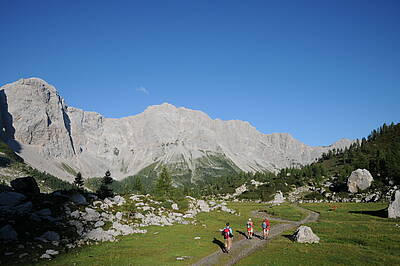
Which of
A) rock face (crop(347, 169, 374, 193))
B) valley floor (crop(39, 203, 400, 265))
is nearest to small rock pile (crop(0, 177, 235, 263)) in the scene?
valley floor (crop(39, 203, 400, 265))

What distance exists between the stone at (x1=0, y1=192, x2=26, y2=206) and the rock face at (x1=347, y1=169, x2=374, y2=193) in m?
165

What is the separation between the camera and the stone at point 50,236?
3588 centimetres

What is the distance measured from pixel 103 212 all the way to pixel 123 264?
2956cm

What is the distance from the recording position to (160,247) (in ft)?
119

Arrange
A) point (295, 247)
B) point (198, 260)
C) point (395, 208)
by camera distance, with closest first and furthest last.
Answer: point (198, 260) → point (295, 247) → point (395, 208)

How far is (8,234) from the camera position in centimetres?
3294

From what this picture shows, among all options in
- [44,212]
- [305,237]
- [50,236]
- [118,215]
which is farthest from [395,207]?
[44,212]

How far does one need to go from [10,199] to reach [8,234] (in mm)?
12754

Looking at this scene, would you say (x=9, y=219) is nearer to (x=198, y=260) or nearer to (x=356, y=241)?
(x=198, y=260)

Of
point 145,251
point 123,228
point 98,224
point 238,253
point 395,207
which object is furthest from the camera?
point 395,207

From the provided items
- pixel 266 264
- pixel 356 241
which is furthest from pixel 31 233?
pixel 356 241

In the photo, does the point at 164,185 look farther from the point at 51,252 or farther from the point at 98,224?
the point at 51,252

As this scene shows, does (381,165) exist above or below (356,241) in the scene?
above

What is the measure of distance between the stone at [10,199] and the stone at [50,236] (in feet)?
37.1
